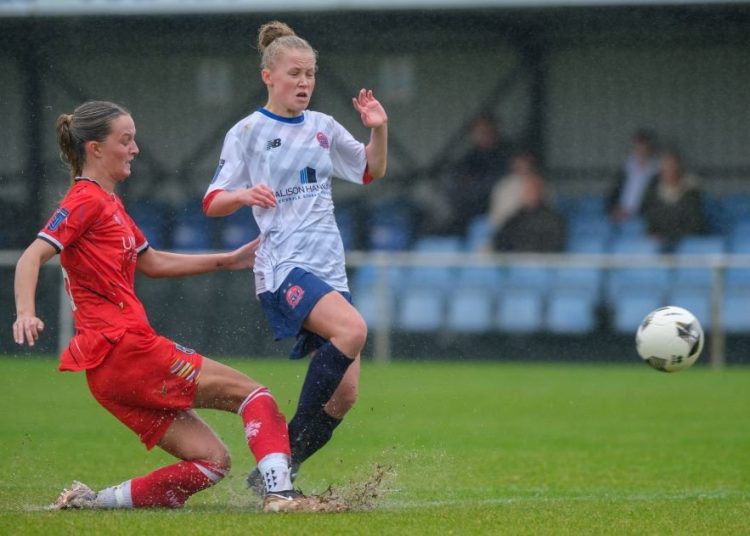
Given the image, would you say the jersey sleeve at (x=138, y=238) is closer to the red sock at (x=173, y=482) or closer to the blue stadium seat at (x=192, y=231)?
the red sock at (x=173, y=482)

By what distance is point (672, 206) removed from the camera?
1606 centimetres

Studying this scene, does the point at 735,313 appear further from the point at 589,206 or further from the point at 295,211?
the point at 295,211

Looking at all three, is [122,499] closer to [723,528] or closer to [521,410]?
[723,528]

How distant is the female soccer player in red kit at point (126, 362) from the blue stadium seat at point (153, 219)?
→ 31.0ft

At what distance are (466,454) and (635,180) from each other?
8544 mm

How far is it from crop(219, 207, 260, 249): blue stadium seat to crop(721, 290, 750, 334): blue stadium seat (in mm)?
5307

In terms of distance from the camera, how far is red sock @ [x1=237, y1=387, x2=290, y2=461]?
5969 mm

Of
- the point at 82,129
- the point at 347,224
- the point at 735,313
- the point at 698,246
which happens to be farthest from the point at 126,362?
the point at 347,224

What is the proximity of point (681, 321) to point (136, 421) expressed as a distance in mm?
3331

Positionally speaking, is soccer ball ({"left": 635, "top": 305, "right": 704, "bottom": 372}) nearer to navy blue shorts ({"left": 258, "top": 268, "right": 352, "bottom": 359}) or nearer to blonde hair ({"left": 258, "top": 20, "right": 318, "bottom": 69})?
navy blue shorts ({"left": 258, "top": 268, "right": 352, "bottom": 359})

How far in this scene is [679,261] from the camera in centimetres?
1510

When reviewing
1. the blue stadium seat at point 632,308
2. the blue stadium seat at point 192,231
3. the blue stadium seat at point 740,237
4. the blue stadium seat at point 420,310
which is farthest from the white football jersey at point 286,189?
the blue stadium seat at point 740,237

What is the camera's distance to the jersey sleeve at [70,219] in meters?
5.71

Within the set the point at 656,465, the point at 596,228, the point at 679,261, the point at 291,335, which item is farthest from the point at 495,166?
the point at 291,335
